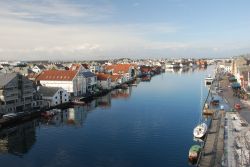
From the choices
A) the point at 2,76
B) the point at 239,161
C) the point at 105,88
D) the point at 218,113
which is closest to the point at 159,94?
the point at 105,88

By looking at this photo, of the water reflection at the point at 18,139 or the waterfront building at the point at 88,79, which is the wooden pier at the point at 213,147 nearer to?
the water reflection at the point at 18,139

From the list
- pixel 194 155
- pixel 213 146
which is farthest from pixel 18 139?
pixel 213 146

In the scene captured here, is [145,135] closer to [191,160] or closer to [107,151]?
[107,151]

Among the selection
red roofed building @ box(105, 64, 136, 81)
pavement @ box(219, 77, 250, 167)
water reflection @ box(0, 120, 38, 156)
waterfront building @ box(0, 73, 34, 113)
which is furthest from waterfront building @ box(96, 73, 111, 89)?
water reflection @ box(0, 120, 38, 156)

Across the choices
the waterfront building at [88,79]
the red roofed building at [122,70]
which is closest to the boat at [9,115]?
the waterfront building at [88,79]

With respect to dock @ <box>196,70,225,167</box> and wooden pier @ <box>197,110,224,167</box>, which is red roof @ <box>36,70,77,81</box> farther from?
wooden pier @ <box>197,110,224,167</box>
